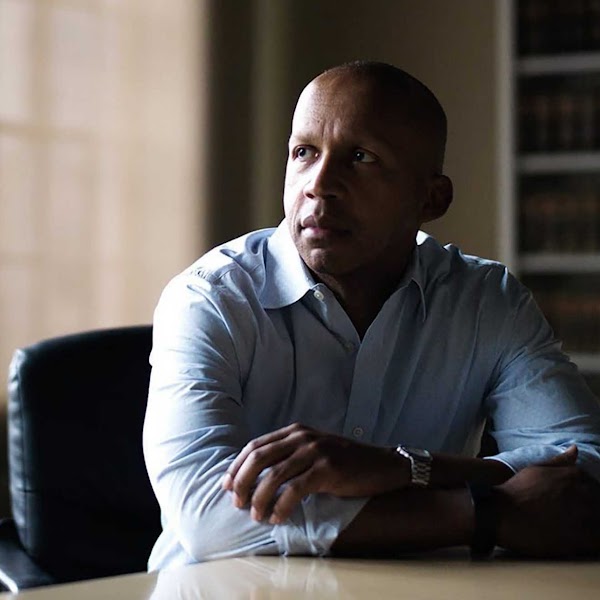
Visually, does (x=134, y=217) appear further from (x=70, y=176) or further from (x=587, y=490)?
(x=587, y=490)

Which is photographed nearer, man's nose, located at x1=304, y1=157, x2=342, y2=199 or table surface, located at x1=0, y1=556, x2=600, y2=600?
table surface, located at x1=0, y1=556, x2=600, y2=600

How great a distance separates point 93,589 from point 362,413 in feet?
2.11

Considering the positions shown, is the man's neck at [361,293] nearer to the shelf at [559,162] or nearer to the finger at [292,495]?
the finger at [292,495]

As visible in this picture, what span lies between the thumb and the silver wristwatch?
175 millimetres

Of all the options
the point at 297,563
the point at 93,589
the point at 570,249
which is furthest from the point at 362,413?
the point at 570,249

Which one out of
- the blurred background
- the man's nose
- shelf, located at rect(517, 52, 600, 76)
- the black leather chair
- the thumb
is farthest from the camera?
shelf, located at rect(517, 52, 600, 76)

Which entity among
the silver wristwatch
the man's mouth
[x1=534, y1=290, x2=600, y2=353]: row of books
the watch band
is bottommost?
[x1=534, y1=290, x2=600, y2=353]: row of books

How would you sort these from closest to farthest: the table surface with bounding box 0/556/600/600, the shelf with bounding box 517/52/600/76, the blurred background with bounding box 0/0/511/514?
the table surface with bounding box 0/556/600/600
the blurred background with bounding box 0/0/511/514
the shelf with bounding box 517/52/600/76

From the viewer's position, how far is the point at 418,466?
138 centimetres

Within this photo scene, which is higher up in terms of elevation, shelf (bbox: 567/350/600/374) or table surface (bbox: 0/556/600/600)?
table surface (bbox: 0/556/600/600)

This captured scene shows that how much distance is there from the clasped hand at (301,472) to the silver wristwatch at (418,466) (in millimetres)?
12

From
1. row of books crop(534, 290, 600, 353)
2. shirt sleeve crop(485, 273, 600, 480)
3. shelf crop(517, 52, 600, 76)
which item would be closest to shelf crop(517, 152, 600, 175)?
shelf crop(517, 52, 600, 76)

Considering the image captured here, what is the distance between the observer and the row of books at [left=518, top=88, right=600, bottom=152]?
13.7 feet

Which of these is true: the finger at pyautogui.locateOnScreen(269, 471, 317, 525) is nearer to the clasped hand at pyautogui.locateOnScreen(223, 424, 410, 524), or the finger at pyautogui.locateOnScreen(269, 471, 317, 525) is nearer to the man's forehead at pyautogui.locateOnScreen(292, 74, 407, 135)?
the clasped hand at pyautogui.locateOnScreen(223, 424, 410, 524)
